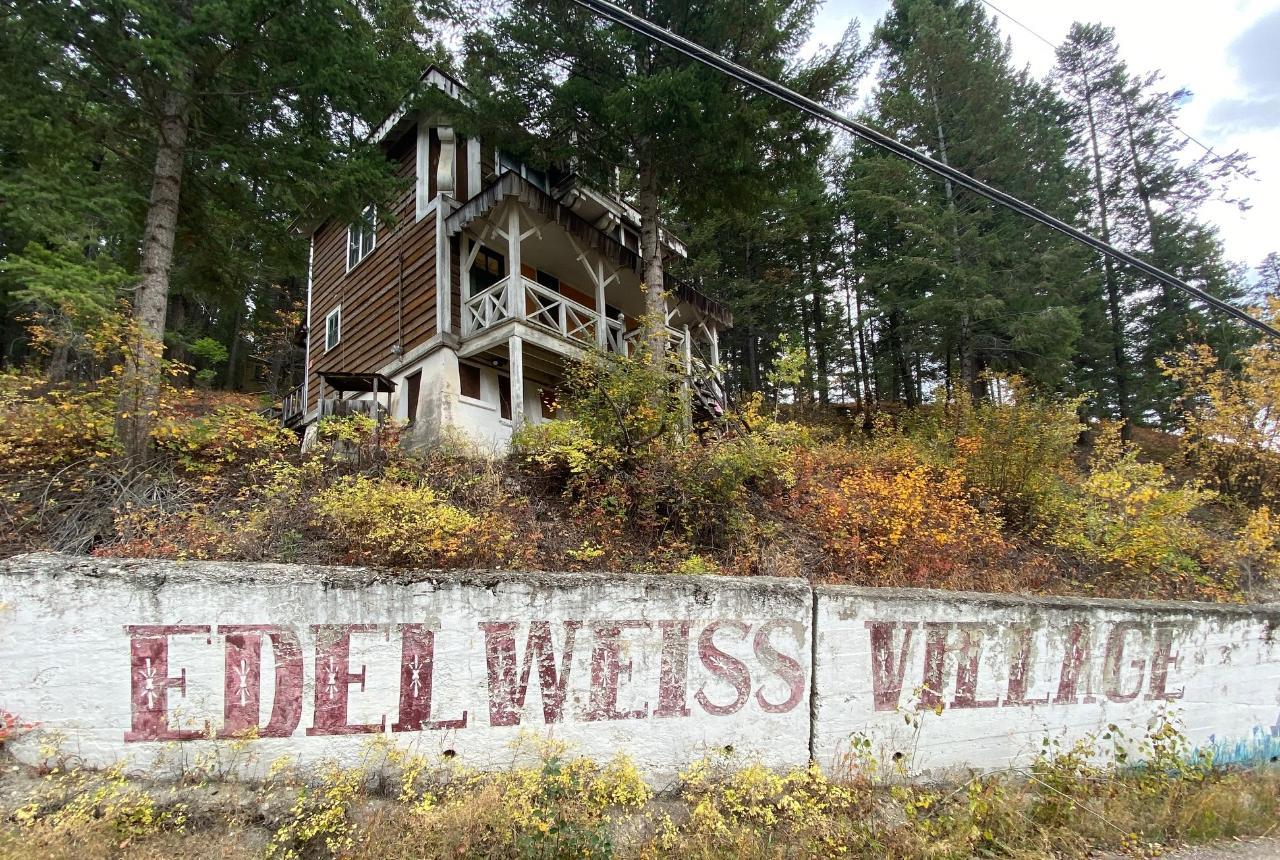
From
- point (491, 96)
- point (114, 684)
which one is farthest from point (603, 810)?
point (491, 96)

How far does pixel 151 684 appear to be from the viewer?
3.31 m

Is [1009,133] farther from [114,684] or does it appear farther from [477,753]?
[114,684]

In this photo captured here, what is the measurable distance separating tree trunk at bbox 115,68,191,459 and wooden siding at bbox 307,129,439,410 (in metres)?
3.75

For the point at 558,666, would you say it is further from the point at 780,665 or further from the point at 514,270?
the point at 514,270

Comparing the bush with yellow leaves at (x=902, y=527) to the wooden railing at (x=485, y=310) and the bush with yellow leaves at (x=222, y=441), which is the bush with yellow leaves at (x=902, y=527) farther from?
the bush with yellow leaves at (x=222, y=441)

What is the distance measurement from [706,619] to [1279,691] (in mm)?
6016

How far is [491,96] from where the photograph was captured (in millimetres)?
10133

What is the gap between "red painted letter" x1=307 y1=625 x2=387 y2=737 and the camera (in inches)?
139

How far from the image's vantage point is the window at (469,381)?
37.3 ft

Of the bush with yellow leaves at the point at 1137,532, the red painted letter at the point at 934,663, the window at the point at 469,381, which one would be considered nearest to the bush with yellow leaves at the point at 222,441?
the window at the point at 469,381

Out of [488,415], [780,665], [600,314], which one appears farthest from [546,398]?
[780,665]

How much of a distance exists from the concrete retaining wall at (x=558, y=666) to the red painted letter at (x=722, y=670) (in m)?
0.02

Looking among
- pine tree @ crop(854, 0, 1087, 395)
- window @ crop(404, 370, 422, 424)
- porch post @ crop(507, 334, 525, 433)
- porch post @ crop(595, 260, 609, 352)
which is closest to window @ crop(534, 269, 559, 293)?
porch post @ crop(595, 260, 609, 352)

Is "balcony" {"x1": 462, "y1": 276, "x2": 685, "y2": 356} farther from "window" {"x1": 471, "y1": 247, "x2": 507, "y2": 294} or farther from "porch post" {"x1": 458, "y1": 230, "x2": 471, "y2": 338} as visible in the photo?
"window" {"x1": 471, "y1": 247, "x2": 507, "y2": 294}
